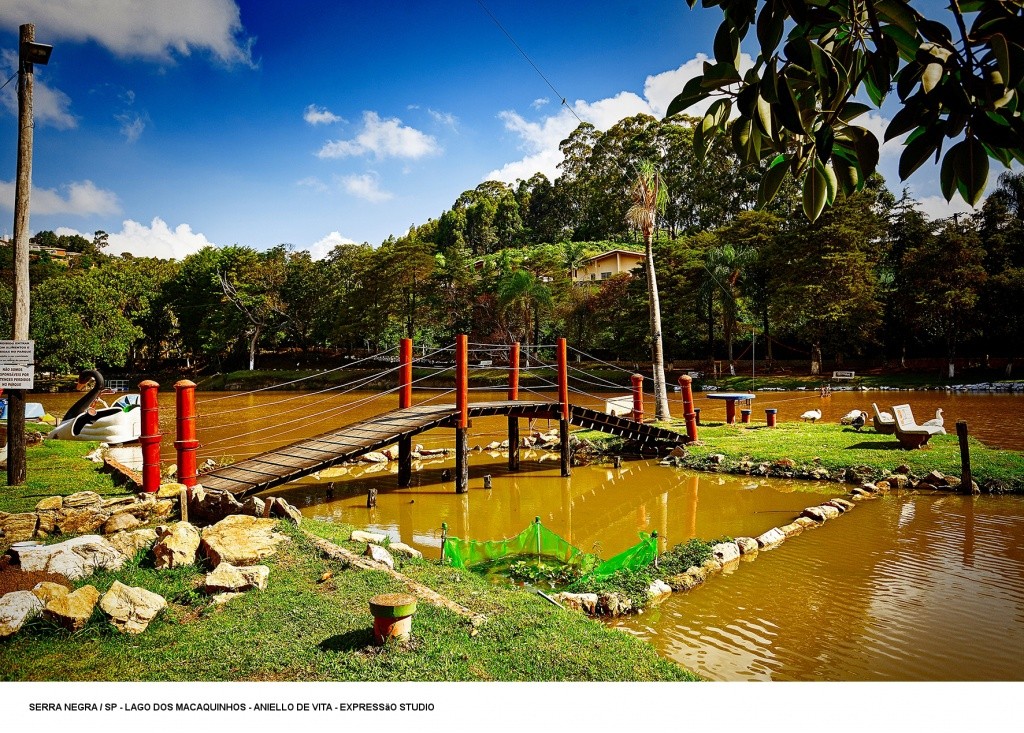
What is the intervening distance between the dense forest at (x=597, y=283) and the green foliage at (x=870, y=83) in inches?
239

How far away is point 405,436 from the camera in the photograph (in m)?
7.35

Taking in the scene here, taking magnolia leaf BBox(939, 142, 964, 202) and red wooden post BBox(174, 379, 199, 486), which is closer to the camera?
magnolia leaf BBox(939, 142, 964, 202)

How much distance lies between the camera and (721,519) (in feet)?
19.6

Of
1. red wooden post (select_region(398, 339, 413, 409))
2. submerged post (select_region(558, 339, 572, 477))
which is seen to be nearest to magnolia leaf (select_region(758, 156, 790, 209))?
submerged post (select_region(558, 339, 572, 477))

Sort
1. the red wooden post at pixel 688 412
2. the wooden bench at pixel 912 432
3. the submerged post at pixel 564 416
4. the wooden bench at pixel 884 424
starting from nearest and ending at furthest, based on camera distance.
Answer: the wooden bench at pixel 912 432
the submerged post at pixel 564 416
the wooden bench at pixel 884 424
the red wooden post at pixel 688 412

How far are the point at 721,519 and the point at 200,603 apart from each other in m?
4.87

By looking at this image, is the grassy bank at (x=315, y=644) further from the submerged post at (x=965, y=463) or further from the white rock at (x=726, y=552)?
the submerged post at (x=965, y=463)

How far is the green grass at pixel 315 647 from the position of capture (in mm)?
2467

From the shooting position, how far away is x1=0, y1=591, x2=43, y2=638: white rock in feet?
8.27

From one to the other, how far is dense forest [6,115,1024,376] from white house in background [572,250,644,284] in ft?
1.73

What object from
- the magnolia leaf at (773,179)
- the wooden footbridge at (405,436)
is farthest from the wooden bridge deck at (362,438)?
the magnolia leaf at (773,179)

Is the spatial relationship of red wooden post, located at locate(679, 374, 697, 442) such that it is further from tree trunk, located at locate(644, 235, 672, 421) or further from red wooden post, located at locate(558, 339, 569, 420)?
red wooden post, located at locate(558, 339, 569, 420)

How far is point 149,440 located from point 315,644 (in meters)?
3.01
